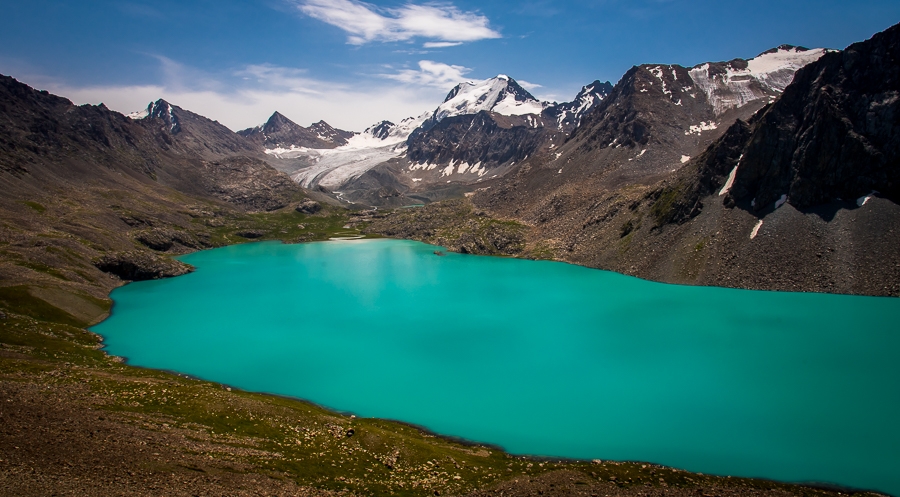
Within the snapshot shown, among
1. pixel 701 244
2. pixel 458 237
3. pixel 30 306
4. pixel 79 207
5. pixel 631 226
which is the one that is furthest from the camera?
pixel 458 237

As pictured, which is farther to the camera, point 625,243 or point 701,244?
point 625,243

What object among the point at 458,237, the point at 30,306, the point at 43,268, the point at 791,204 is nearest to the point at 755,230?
the point at 791,204

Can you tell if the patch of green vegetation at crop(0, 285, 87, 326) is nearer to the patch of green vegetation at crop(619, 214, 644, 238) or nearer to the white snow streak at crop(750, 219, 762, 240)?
the patch of green vegetation at crop(619, 214, 644, 238)

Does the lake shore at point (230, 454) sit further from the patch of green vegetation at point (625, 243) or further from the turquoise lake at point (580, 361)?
the patch of green vegetation at point (625, 243)

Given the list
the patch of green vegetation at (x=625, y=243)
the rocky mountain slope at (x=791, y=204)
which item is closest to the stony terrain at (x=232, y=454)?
the rocky mountain slope at (x=791, y=204)

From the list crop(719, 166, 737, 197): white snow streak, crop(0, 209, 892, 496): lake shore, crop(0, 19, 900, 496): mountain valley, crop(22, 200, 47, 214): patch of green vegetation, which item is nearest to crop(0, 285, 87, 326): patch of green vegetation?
crop(0, 19, 900, 496): mountain valley

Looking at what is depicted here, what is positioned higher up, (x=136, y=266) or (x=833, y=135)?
(x=833, y=135)

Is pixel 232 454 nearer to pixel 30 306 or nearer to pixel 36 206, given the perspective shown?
pixel 30 306

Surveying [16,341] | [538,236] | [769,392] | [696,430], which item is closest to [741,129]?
[538,236]
